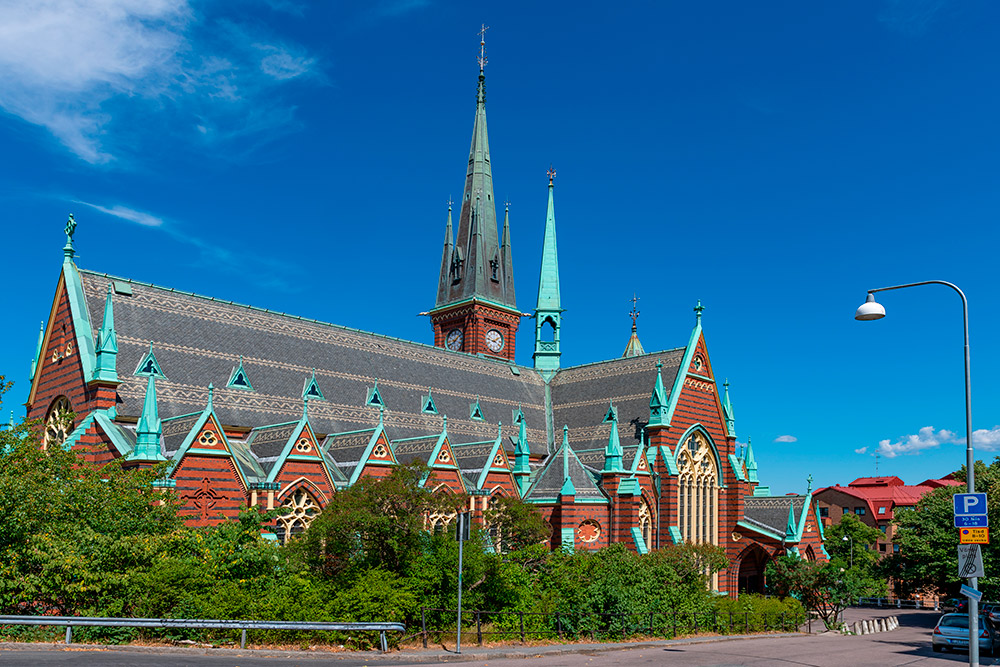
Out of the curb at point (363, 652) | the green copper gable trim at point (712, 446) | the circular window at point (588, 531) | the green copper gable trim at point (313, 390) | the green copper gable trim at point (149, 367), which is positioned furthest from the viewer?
the green copper gable trim at point (712, 446)

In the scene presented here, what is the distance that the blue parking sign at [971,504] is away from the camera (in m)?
16.9

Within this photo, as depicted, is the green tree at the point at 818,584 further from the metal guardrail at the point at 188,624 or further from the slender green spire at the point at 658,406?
the metal guardrail at the point at 188,624

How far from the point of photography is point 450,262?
65.7m

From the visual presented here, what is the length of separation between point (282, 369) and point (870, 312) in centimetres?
2954

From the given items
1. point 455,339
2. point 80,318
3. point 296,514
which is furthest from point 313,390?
point 455,339

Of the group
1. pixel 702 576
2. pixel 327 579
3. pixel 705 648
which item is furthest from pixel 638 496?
pixel 327 579

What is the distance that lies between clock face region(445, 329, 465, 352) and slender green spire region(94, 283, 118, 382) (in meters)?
32.7

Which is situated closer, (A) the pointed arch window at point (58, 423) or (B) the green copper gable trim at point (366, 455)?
(A) the pointed arch window at point (58, 423)

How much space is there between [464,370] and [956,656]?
3069 centimetres

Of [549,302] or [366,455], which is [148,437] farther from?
[549,302]

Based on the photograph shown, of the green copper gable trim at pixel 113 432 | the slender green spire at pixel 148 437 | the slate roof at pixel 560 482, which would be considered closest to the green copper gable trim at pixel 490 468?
the slate roof at pixel 560 482

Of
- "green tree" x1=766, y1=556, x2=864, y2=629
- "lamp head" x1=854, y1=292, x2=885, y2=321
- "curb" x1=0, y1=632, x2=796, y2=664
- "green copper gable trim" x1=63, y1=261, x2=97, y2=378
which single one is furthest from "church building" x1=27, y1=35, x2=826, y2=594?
"lamp head" x1=854, y1=292, x2=885, y2=321

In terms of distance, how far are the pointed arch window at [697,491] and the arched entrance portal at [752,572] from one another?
4.12 metres

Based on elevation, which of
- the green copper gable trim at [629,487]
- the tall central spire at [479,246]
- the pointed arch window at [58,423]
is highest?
the tall central spire at [479,246]
